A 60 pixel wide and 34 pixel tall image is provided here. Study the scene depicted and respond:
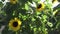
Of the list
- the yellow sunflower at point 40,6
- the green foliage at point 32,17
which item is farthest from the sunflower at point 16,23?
the yellow sunflower at point 40,6

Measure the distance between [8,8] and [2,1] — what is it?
0.19m

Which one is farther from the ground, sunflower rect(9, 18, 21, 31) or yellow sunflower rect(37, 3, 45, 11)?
yellow sunflower rect(37, 3, 45, 11)

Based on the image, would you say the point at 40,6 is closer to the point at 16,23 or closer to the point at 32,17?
the point at 32,17

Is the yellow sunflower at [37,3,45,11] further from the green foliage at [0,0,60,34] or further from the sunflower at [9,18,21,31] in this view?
the sunflower at [9,18,21,31]

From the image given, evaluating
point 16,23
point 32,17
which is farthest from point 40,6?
point 16,23

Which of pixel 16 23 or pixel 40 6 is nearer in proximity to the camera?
pixel 16 23

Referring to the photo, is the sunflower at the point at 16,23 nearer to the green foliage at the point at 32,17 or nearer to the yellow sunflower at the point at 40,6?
the green foliage at the point at 32,17

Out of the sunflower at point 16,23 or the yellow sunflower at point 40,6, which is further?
the yellow sunflower at point 40,6

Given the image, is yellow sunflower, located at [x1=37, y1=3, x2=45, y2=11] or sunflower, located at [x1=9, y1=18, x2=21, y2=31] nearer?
sunflower, located at [x1=9, y1=18, x2=21, y2=31]

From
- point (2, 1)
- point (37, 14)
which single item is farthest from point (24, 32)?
point (2, 1)

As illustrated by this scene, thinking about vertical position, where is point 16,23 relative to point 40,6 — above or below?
below

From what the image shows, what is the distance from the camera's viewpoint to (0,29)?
2.38m

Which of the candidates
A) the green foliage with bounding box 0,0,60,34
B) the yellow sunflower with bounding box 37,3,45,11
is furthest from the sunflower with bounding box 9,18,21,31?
the yellow sunflower with bounding box 37,3,45,11

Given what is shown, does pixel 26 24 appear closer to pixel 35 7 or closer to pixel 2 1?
pixel 35 7
